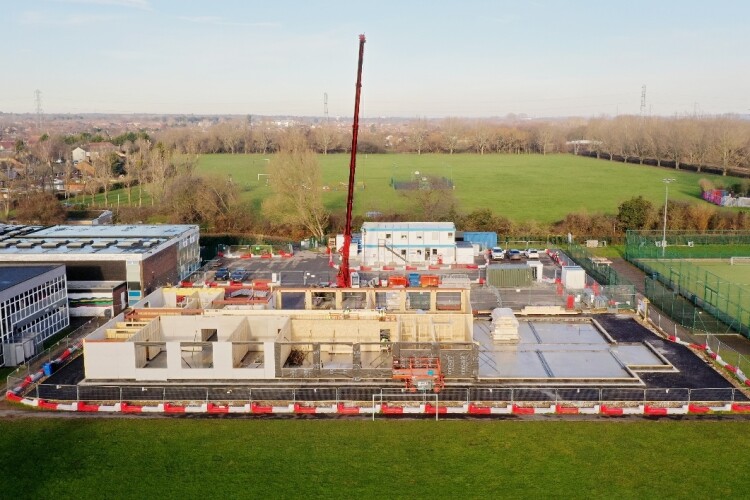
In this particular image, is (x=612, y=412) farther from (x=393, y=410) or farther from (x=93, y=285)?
(x=93, y=285)

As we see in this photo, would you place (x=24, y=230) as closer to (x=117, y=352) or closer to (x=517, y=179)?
(x=117, y=352)

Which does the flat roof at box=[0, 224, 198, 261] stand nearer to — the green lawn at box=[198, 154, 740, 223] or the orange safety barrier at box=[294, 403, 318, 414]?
the orange safety barrier at box=[294, 403, 318, 414]

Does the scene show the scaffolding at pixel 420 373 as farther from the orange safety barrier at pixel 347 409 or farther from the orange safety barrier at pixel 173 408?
the orange safety barrier at pixel 173 408

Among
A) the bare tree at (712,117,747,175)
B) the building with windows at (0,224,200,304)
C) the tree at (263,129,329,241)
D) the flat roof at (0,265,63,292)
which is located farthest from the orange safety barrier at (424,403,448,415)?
the bare tree at (712,117,747,175)

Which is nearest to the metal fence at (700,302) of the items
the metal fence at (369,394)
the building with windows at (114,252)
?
the metal fence at (369,394)

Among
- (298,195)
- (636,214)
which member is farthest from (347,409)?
(636,214)

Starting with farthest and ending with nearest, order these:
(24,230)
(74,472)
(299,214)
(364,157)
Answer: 1. (364,157)
2. (299,214)
3. (24,230)
4. (74,472)

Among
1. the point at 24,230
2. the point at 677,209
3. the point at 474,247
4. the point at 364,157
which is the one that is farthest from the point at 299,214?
the point at 364,157
